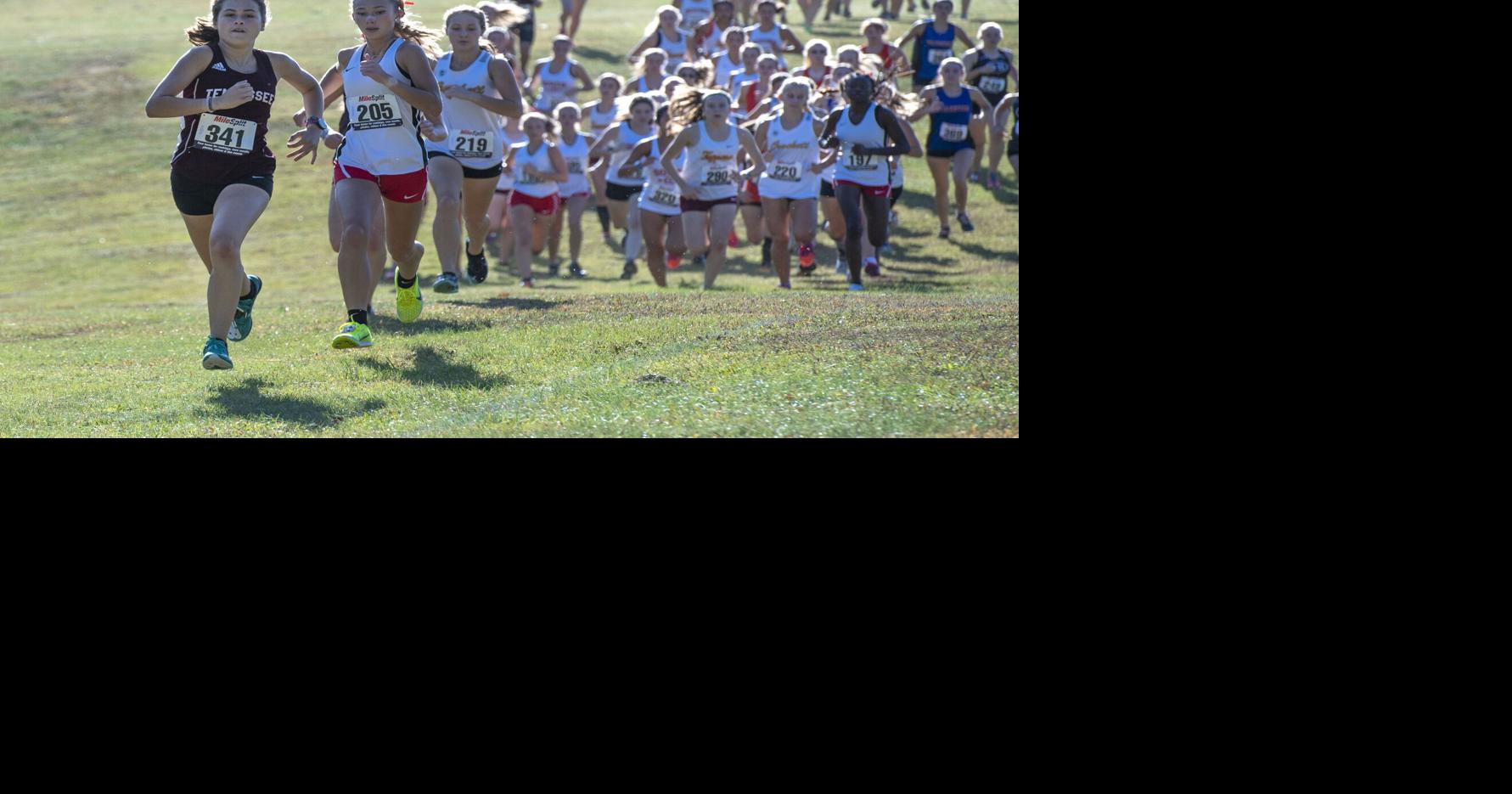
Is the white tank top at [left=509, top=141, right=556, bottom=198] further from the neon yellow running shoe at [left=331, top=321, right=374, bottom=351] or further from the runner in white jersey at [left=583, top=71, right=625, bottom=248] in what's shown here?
the neon yellow running shoe at [left=331, top=321, right=374, bottom=351]

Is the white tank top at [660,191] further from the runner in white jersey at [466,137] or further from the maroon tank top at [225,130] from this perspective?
the maroon tank top at [225,130]

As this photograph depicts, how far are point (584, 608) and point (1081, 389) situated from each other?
96.2 inches

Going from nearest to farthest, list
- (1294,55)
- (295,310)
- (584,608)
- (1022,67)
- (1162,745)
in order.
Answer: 1. (1162,745)
2. (584,608)
3. (1294,55)
4. (1022,67)
5. (295,310)

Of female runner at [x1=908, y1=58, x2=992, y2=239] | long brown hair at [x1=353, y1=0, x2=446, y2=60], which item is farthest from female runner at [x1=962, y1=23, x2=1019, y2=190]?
long brown hair at [x1=353, y1=0, x2=446, y2=60]

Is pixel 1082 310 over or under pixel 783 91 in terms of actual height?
under

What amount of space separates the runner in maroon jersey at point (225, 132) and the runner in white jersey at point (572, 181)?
635cm

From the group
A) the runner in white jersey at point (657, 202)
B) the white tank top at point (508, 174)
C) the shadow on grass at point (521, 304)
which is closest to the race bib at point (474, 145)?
the shadow on grass at point (521, 304)

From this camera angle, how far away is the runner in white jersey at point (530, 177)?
12.6 metres

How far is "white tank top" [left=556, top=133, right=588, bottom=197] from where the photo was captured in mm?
13547

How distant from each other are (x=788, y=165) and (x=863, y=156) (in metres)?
0.90

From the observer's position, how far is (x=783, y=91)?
11617 mm

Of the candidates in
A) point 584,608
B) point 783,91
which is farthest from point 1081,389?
point 783,91

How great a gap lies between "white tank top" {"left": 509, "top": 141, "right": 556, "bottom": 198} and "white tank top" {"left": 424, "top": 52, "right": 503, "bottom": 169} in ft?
10.8

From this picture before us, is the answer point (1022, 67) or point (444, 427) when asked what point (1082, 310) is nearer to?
point (1022, 67)
